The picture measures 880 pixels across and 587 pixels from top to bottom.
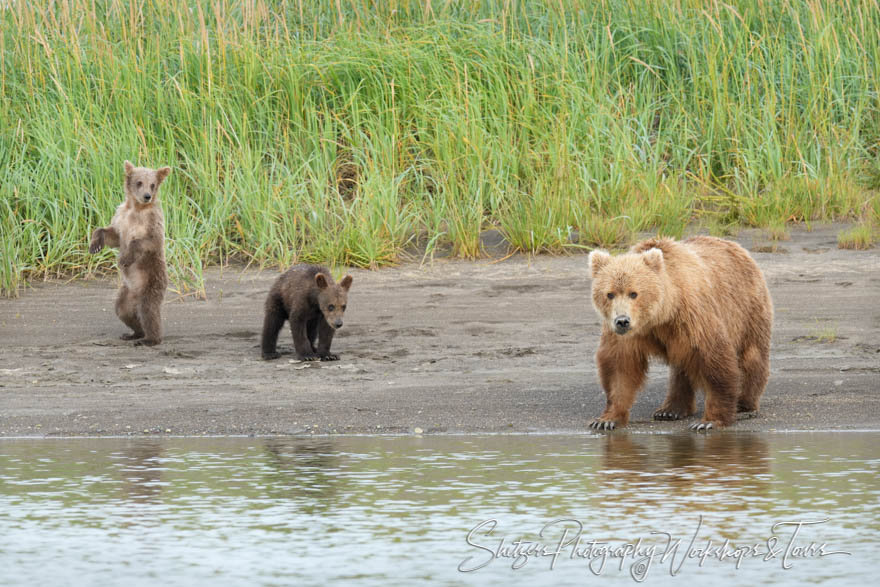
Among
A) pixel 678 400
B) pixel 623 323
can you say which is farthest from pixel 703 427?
pixel 623 323

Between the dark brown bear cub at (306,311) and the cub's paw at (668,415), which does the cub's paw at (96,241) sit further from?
the cub's paw at (668,415)

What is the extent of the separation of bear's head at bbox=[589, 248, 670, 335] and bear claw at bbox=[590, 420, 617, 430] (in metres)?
0.48

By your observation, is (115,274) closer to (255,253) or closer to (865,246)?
(255,253)

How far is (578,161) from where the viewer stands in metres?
11.2

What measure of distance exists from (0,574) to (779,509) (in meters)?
2.70

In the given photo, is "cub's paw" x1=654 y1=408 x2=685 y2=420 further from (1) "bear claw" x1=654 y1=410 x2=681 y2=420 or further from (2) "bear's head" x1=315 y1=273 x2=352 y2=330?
(2) "bear's head" x1=315 y1=273 x2=352 y2=330

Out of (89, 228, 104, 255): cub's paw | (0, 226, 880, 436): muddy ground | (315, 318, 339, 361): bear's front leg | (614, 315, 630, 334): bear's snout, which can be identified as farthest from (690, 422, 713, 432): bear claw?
(89, 228, 104, 255): cub's paw

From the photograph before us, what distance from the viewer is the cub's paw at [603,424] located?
6578 mm

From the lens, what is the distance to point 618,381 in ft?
21.4

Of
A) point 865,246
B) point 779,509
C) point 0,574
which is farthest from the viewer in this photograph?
point 865,246

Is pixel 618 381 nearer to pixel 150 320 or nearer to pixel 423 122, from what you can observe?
pixel 150 320

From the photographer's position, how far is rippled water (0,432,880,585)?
170 inches

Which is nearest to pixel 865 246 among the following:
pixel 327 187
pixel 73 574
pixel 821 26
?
pixel 821 26

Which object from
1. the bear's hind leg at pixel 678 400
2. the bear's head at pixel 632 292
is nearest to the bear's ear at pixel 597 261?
the bear's head at pixel 632 292
